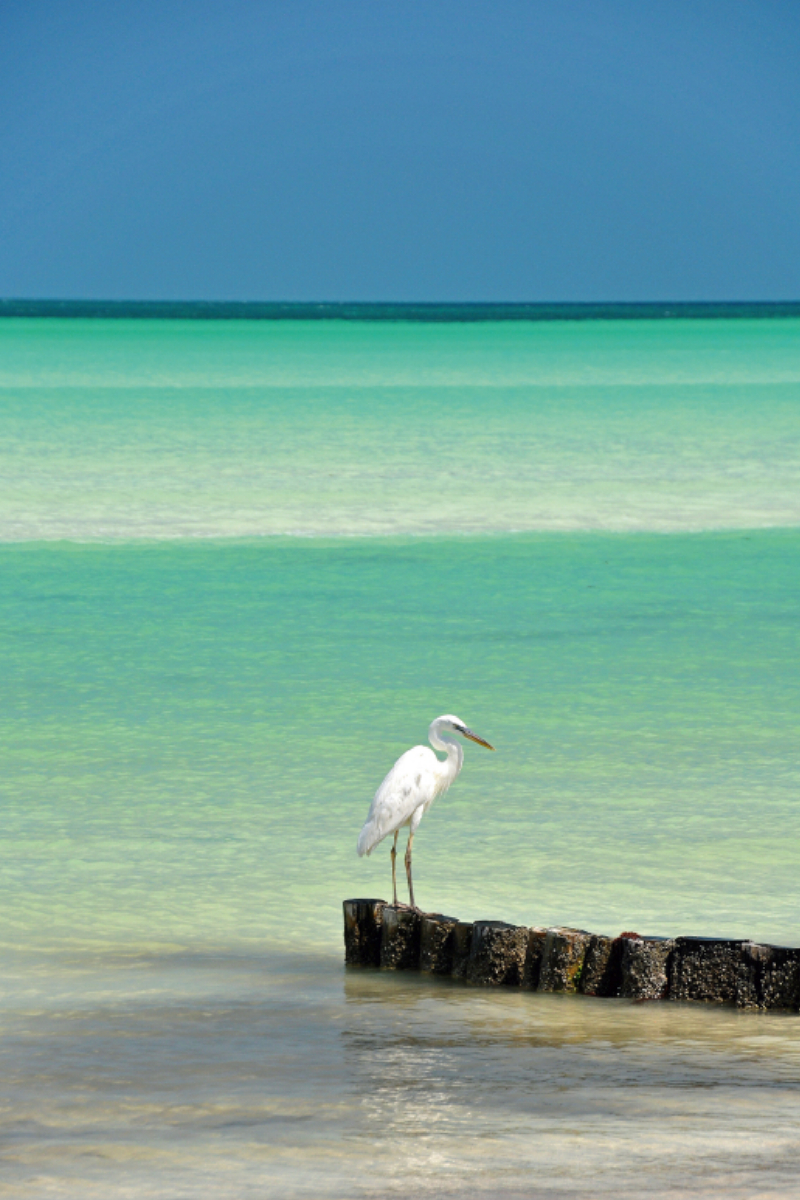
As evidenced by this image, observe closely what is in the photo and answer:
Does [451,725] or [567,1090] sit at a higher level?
[451,725]

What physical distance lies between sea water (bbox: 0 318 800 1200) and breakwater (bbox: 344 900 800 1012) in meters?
0.06

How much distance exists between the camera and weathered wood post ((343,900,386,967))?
14.5 feet

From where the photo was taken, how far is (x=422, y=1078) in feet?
12.0

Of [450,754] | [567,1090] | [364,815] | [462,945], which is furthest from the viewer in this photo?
[364,815]

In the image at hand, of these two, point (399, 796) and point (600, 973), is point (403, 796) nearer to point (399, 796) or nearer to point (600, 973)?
point (399, 796)

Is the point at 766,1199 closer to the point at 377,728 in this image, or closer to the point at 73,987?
the point at 73,987

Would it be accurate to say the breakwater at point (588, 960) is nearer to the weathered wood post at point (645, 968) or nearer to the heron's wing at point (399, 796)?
the weathered wood post at point (645, 968)

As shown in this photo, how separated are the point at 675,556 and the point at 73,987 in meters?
9.26

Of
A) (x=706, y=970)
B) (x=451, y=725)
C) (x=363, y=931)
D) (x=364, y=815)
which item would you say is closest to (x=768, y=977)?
(x=706, y=970)

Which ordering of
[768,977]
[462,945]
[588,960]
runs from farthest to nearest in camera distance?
[462,945] < [588,960] < [768,977]

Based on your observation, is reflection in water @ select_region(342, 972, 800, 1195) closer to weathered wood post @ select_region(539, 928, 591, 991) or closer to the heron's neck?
weathered wood post @ select_region(539, 928, 591, 991)

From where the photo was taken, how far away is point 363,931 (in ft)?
14.6

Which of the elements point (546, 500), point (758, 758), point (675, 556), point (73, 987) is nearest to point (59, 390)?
point (546, 500)

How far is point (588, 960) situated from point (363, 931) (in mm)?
608
